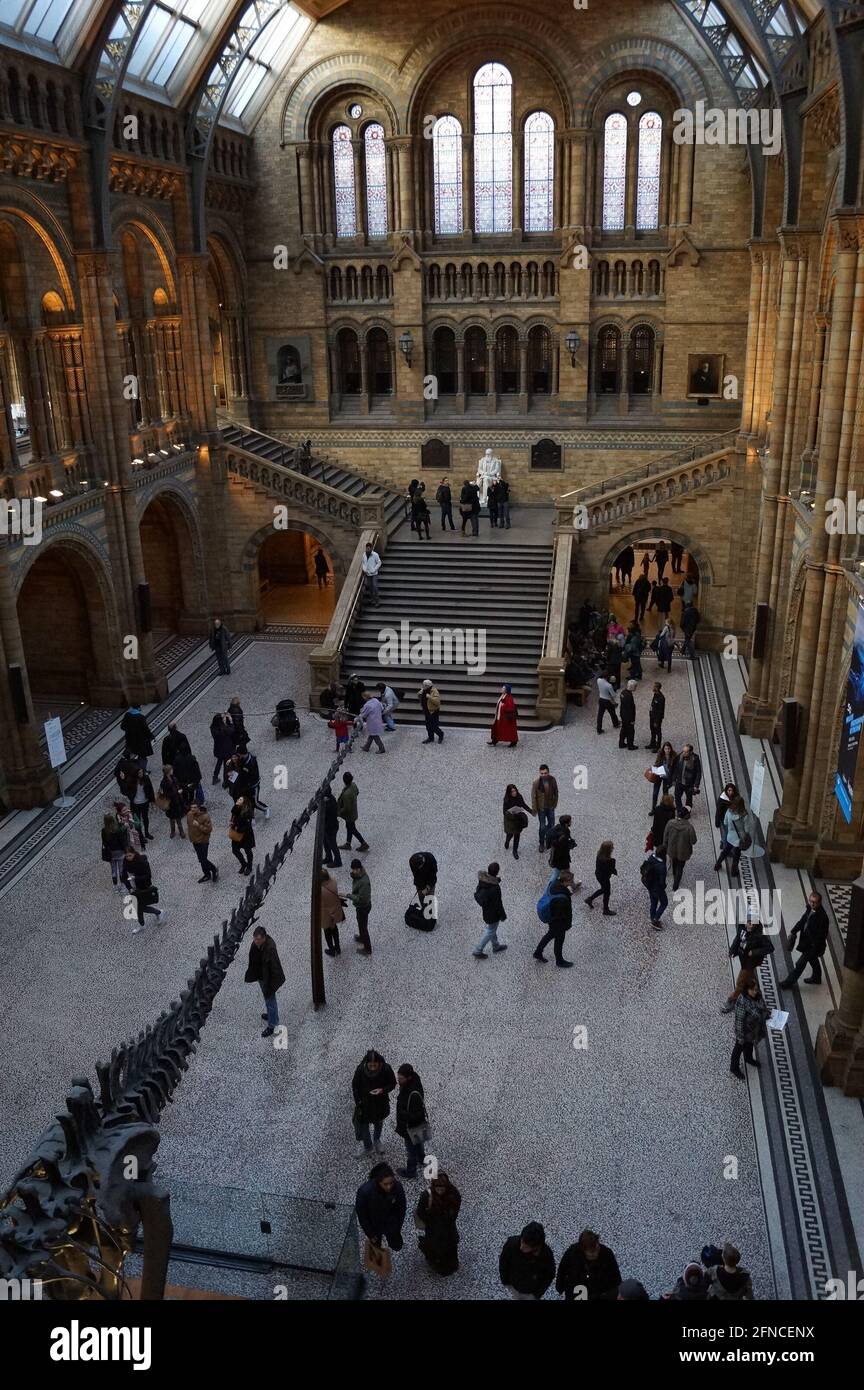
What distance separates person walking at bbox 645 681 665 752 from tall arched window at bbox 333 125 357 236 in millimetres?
17286

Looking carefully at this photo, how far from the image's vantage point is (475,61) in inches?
1094

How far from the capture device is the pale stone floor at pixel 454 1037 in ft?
33.4

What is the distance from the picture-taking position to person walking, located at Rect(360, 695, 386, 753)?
20.1m

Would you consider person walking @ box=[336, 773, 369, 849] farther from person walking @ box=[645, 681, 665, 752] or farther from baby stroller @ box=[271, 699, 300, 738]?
person walking @ box=[645, 681, 665, 752]

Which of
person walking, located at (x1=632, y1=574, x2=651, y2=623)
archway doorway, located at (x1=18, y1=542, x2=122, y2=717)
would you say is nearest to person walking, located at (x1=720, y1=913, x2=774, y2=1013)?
archway doorway, located at (x1=18, y1=542, x2=122, y2=717)

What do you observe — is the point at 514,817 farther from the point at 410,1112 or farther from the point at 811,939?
the point at 410,1112

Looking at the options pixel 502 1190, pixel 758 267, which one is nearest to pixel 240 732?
pixel 502 1190

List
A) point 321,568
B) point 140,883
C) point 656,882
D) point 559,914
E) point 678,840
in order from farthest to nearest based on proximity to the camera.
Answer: point 321,568, point 678,840, point 140,883, point 656,882, point 559,914

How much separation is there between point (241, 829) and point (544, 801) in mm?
4429

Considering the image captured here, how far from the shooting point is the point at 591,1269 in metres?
7.91

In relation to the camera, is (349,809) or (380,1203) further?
(349,809)

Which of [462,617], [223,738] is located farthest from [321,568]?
[223,738]

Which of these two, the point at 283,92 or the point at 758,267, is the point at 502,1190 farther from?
the point at 283,92
